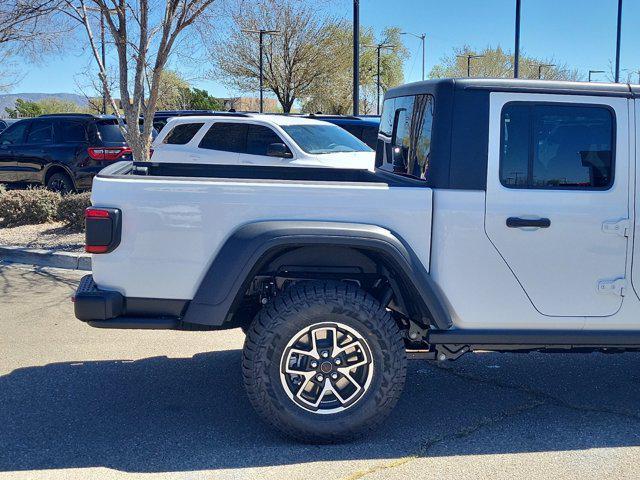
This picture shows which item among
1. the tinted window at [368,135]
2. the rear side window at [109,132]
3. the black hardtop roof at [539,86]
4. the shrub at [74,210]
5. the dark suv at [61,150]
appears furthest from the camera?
the tinted window at [368,135]

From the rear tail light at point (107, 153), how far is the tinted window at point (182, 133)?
160cm

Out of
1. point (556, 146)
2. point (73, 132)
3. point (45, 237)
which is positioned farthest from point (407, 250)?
point (73, 132)

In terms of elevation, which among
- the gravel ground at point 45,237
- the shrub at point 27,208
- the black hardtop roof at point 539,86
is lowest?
the gravel ground at point 45,237

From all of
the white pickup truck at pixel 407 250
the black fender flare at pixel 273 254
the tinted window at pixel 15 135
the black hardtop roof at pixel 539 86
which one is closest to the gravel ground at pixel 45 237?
the tinted window at pixel 15 135

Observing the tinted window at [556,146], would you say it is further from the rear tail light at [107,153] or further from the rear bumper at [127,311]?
the rear tail light at [107,153]

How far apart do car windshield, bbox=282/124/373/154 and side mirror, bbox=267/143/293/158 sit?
0.27 metres

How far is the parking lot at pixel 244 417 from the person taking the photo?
3.68m

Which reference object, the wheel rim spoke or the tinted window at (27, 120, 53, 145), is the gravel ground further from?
the wheel rim spoke

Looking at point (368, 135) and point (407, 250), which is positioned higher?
point (368, 135)

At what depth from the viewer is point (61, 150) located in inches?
509

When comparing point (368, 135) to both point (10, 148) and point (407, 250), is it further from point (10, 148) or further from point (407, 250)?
point (407, 250)

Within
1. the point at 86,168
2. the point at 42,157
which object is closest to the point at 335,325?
the point at 86,168

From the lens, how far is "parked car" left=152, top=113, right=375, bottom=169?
10.4 m

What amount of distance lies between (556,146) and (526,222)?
0.48 m
